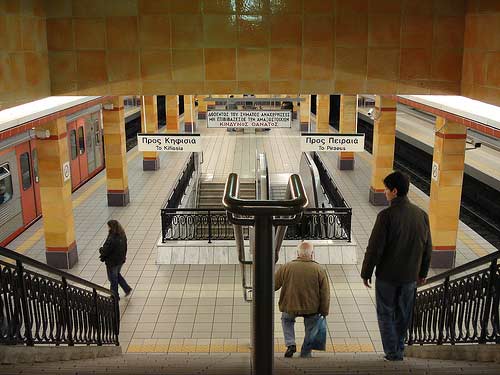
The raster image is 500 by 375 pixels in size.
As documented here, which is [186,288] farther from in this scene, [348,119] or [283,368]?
[348,119]

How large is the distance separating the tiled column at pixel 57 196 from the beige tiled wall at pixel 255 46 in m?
3.84

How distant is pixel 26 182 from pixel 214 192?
4.86 meters

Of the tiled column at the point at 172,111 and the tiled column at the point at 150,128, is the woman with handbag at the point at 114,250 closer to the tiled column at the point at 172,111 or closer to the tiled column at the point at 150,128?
the tiled column at the point at 150,128

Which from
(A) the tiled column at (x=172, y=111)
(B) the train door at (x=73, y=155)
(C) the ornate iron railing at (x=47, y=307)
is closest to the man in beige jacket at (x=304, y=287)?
(C) the ornate iron railing at (x=47, y=307)

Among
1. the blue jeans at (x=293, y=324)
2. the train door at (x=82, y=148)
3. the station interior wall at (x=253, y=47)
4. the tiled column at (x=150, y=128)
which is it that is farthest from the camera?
the tiled column at (x=150, y=128)

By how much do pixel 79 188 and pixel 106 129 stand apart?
2678 mm

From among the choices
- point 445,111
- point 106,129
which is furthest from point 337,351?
point 106,129

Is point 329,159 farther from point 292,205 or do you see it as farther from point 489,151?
point 292,205

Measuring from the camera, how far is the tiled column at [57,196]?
844 centimetres

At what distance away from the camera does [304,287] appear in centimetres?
449

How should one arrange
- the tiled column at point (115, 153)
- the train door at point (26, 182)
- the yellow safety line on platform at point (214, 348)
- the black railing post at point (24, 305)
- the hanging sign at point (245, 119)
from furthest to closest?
1. the tiled column at point (115, 153)
2. the train door at point (26, 182)
3. the hanging sign at point (245, 119)
4. the yellow safety line on platform at point (214, 348)
5. the black railing post at point (24, 305)

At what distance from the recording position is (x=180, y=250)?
895cm

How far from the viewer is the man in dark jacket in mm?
3449

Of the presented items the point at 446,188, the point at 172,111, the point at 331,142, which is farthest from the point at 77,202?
the point at 446,188
